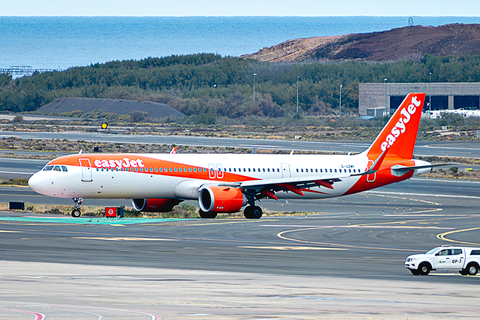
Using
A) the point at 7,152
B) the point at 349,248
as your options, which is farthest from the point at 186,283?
the point at 7,152

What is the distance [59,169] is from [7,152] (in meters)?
66.5

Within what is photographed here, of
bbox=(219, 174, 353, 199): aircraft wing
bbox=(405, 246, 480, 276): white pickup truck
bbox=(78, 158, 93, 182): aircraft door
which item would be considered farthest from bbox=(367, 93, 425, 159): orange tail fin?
bbox=(405, 246, 480, 276): white pickup truck

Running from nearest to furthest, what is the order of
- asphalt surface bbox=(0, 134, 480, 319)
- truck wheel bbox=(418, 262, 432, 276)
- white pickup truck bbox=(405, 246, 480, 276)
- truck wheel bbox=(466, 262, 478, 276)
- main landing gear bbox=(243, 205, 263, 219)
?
1. asphalt surface bbox=(0, 134, 480, 319)
2. truck wheel bbox=(418, 262, 432, 276)
3. white pickup truck bbox=(405, 246, 480, 276)
4. truck wheel bbox=(466, 262, 478, 276)
5. main landing gear bbox=(243, 205, 263, 219)

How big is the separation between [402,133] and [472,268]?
79.2 ft

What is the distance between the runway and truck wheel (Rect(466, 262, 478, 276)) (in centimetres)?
82

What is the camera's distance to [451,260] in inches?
1321

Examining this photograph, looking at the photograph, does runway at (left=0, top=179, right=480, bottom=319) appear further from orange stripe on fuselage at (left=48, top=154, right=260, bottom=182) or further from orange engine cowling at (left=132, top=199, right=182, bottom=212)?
orange stripe on fuselage at (left=48, top=154, right=260, bottom=182)

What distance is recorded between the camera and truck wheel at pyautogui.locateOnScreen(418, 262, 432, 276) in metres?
32.9

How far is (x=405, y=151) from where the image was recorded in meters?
56.6

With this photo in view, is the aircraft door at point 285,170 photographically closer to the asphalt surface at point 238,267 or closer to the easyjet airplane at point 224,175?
the easyjet airplane at point 224,175

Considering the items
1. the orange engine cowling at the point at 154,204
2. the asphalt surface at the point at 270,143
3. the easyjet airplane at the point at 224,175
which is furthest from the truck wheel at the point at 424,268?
the asphalt surface at the point at 270,143

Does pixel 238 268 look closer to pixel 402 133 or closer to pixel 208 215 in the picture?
pixel 208 215

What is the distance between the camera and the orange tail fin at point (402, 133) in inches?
2221

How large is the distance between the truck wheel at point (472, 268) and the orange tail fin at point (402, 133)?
23.2 m
